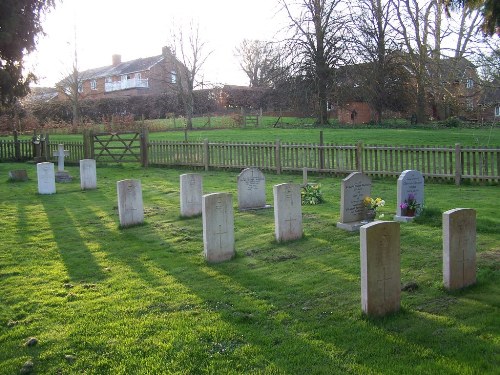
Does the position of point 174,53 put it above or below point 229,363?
above

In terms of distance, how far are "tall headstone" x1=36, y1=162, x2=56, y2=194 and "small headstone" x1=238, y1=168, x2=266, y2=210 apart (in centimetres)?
710

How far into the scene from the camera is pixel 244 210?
13.0 m

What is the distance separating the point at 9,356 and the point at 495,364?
14.3ft

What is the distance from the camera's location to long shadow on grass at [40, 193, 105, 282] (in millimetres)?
8458

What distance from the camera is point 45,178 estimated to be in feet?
56.7

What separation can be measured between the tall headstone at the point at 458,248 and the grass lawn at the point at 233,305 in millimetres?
193

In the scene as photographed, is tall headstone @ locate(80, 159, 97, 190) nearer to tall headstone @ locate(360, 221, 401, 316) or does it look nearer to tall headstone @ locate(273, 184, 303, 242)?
tall headstone @ locate(273, 184, 303, 242)

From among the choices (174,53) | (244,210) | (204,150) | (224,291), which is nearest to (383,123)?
(174,53)

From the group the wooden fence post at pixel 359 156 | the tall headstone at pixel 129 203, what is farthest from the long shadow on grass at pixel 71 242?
the wooden fence post at pixel 359 156

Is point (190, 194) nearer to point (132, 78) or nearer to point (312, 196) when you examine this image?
point (312, 196)

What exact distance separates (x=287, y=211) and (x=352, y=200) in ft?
4.98

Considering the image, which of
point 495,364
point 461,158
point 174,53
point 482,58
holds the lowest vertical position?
point 495,364

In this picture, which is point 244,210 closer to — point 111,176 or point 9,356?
point 9,356

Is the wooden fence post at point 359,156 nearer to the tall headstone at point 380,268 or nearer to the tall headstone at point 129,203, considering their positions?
the tall headstone at point 129,203
